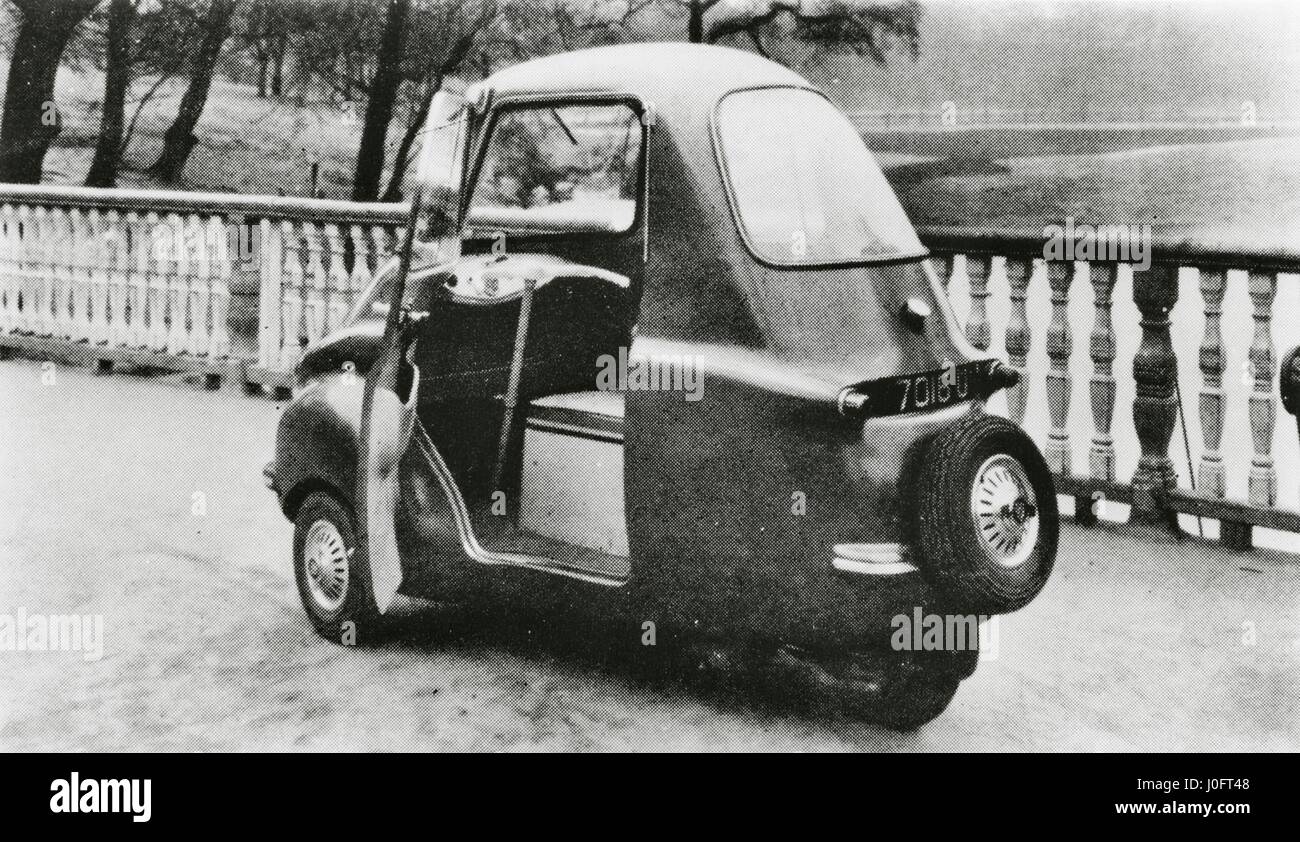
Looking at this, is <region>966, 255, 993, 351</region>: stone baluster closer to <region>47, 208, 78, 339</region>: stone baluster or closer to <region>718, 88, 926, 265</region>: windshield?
<region>718, 88, 926, 265</region>: windshield

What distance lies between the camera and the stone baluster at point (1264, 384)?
5.37 m

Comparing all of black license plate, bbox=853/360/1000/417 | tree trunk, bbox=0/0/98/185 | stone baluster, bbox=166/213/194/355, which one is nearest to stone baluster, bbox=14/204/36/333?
tree trunk, bbox=0/0/98/185

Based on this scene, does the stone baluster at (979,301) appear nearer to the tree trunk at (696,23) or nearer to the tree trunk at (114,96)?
the tree trunk at (696,23)

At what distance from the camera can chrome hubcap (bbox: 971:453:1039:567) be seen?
11.4 feet

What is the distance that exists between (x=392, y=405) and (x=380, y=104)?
14.2 feet

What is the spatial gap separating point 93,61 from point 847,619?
19.0 feet

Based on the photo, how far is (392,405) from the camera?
4.22m

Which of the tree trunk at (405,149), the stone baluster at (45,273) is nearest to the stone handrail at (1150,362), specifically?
the tree trunk at (405,149)

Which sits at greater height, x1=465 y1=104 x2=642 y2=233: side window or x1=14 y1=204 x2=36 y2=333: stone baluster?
x1=465 y1=104 x2=642 y2=233: side window

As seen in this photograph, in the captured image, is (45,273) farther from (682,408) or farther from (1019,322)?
(682,408)

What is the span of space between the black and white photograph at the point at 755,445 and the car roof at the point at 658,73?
1 cm

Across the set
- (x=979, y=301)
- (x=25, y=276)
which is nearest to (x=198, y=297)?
(x=25, y=276)

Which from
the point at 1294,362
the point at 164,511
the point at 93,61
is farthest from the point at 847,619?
the point at 93,61
